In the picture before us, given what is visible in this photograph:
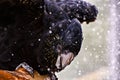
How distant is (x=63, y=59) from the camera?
155 cm

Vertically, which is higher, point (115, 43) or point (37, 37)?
point (37, 37)

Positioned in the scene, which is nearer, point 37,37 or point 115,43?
point 37,37

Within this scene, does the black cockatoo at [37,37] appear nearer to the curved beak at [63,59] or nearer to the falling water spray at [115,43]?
the curved beak at [63,59]

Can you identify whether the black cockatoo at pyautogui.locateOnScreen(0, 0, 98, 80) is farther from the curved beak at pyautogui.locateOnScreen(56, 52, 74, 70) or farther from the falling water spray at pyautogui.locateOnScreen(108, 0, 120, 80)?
the falling water spray at pyautogui.locateOnScreen(108, 0, 120, 80)

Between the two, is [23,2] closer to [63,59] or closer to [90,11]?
[63,59]

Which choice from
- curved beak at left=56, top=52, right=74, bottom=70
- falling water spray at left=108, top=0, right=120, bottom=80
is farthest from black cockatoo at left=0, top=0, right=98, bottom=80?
falling water spray at left=108, top=0, right=120, bottom=80

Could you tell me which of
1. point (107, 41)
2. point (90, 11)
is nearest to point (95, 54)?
point (107, 41)

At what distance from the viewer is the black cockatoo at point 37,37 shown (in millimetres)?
1498

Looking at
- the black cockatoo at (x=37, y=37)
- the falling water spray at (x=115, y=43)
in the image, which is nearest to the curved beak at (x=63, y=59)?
the black cockatoo at (x=37, y=37)

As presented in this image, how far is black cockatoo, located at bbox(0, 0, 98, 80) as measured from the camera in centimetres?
150

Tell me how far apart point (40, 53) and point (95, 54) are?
2848 mm

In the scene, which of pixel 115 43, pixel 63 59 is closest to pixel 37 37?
pixel 63 59

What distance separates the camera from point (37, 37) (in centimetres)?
152

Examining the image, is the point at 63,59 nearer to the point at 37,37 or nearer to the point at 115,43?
the point at 37,37
